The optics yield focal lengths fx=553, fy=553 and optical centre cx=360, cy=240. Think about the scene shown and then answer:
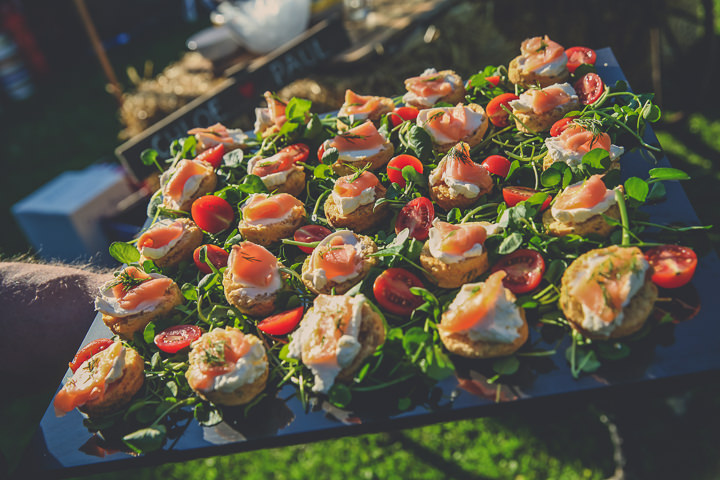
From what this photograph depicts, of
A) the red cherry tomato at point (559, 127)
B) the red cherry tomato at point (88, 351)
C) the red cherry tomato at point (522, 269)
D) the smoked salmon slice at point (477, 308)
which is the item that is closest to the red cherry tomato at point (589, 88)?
the red cherry tomato at point (559, 127)

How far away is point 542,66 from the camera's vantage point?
2.06 m

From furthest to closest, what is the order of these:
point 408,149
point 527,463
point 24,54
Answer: point 24,54 → point 527,463 → point 408,149

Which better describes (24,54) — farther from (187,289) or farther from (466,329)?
(466,329)

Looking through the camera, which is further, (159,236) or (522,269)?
(159,236)

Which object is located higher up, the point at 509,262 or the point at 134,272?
the point at 134,272

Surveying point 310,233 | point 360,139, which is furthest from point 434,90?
point 310,233

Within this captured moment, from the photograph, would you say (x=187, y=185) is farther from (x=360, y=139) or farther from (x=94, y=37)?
(x=94, y=37)

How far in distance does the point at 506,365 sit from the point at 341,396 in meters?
0.41

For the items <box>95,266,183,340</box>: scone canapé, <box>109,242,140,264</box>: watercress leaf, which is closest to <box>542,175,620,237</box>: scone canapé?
<box>95,266,183,340</box>: scone canapé

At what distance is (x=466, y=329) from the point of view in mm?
1355

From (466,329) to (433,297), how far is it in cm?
15

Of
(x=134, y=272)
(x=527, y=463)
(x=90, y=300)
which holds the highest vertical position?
(x=134, y=272)

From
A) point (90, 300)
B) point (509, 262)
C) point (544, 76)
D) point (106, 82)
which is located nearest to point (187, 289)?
point (90, 300)

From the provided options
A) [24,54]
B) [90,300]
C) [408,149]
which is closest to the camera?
[408,149]
